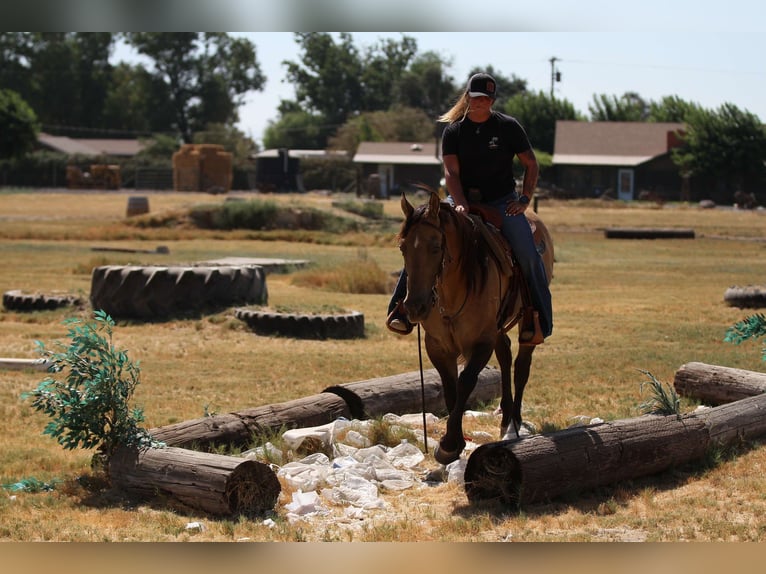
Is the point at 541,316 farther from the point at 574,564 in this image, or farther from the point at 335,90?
the point at 335,90

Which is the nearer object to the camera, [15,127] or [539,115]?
[15,127]

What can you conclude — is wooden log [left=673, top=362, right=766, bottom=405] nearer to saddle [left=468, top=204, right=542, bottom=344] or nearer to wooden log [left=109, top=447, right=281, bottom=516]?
saddle [left=468, top=204, right=542, bottom=344]

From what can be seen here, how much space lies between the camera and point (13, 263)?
28359 mm

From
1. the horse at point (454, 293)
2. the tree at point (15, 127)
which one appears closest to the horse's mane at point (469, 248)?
the horse at point (454, 293)

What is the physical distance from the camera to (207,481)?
7.63 metres

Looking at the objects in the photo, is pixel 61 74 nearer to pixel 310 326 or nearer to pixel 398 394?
pixel 310 326

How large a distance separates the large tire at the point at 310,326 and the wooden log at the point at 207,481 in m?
8.77

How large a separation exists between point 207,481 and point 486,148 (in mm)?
3496

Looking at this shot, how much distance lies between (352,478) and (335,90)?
12054 cm

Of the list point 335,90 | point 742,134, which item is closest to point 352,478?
point 742,134

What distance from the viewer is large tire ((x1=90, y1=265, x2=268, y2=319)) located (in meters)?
18.0

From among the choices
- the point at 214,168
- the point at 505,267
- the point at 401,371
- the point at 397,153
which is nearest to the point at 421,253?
the point at 505,267

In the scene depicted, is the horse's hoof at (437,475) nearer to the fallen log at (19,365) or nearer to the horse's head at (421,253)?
the horse's head at (421,253)

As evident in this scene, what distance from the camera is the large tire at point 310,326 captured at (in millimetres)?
16891
